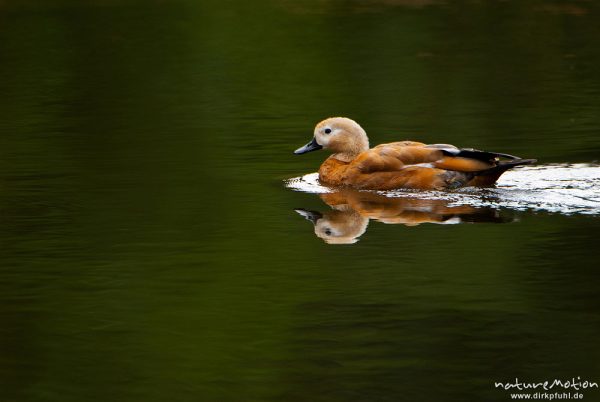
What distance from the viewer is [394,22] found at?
25.0m

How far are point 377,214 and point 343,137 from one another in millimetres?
2055

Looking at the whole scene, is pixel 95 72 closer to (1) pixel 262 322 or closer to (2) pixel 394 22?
(2) pixel 394 22

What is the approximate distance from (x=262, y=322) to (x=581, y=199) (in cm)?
403

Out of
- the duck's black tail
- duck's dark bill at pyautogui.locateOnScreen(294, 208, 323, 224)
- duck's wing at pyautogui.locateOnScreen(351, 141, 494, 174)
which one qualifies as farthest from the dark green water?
duck's wing at pyautogui.locateOnScreen(351, 141, 494, 174)

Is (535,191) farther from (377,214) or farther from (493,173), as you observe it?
(377,214)

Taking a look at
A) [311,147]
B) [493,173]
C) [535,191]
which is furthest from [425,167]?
[311,147]

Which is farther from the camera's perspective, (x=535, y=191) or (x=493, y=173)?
(x=493, y=173)

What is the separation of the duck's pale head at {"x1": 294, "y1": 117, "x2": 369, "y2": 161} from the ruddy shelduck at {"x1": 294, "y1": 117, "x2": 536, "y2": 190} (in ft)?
0.72

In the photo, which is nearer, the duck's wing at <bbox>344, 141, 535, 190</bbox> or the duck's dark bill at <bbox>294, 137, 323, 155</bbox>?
the duck's wing at <bbox>344, 141, 535, 190</bbox>

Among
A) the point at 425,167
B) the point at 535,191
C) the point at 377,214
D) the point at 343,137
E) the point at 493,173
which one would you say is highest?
the point at 343,137

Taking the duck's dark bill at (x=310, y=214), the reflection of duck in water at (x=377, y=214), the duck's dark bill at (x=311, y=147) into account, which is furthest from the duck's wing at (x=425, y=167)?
the duck's dark bill at (x=310, y=214)

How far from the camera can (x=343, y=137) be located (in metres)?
12.3

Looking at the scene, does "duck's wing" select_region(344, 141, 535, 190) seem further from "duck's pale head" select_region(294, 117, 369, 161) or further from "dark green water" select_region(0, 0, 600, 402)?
"duck's pale head" select_region(294, 117, 369, 161)

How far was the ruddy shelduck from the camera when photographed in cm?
1102
